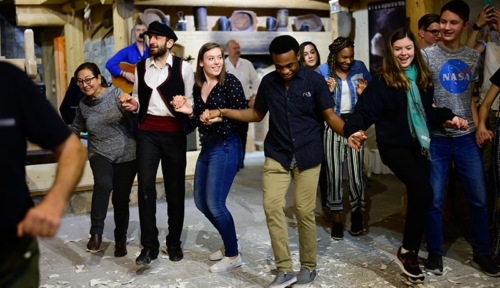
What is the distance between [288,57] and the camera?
4219 millimetres

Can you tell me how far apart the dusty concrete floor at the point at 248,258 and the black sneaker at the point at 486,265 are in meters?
0.05

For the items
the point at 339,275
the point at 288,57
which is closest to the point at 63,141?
the point at 288,57

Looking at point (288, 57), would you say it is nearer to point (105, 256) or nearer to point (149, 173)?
point (149, 173)

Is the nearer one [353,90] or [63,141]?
[63,141]

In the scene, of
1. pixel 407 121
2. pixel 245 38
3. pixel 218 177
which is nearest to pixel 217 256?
pixel 218 177

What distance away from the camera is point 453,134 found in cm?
461

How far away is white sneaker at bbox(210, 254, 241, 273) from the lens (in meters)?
4.83

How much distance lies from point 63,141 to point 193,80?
2.79 meters

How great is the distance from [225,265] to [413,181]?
1524mm

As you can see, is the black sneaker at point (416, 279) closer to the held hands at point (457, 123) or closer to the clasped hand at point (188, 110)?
the held hands at point (457, 123)

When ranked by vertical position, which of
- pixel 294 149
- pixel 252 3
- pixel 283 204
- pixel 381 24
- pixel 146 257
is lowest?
pixel 146 257

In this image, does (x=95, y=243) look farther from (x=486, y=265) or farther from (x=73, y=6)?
(x=73, y=6)

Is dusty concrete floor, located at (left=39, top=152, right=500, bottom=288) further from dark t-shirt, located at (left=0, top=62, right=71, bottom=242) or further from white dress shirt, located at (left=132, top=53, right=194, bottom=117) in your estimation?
dark t-shirt, located at (left=0, top=62, right=71, bottom=242)

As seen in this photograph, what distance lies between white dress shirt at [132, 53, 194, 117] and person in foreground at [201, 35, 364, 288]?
0.78 meters
